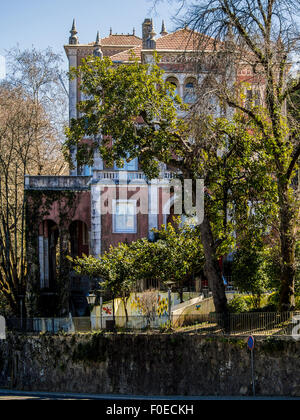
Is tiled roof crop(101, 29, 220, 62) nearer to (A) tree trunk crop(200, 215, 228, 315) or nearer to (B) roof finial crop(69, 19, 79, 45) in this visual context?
(B) roof finial crop(69, 19, 79, 45)

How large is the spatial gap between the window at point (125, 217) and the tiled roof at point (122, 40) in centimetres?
1500

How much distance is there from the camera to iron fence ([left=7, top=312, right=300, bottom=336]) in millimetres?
23484

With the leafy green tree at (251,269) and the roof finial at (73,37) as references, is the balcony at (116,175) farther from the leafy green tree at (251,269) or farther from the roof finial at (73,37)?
the roof finial at (73,37)

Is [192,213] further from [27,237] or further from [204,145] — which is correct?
[27,237]

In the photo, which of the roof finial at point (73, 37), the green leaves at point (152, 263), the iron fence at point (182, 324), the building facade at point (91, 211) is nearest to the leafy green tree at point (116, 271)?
the green leaves at point (152, 263)

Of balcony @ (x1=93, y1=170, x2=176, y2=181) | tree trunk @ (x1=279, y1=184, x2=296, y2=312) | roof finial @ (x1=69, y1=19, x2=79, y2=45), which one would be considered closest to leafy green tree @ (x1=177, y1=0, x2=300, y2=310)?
tree trunk @ (x1=279, y1=184, x2=296, y2=312)

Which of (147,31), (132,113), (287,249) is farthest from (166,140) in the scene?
(147,31)

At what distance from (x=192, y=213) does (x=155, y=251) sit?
3.45 metres

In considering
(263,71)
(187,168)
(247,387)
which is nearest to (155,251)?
(187,168)

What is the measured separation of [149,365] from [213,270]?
4.31m

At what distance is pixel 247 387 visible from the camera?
74.2 feet

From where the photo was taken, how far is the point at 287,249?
77.6 feet

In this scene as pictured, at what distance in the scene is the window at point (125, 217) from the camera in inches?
1328

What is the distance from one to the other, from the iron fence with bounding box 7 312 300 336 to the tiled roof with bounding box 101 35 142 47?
2382 cm
